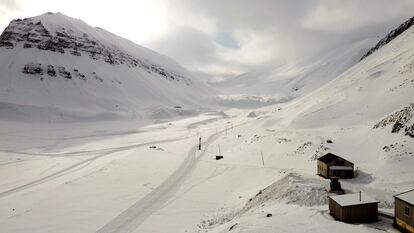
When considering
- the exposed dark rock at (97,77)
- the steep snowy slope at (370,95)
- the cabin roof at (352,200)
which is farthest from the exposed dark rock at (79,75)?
the cabin roof at (352,200)

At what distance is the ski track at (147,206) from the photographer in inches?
1347

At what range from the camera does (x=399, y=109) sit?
52312 millimetres

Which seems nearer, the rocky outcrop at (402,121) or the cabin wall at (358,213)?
the cabin wall at (358,213)

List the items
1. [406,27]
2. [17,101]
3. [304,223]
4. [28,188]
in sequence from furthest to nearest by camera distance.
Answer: [17,101]
[406,27]
[28,188]
[304,223]

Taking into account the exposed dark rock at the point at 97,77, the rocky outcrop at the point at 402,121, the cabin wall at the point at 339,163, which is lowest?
the cabin wall at the point at 339,163

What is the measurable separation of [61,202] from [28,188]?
8799 mm

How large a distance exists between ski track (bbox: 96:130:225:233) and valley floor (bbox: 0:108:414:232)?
0.09m

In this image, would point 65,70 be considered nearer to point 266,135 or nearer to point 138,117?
point 138,117

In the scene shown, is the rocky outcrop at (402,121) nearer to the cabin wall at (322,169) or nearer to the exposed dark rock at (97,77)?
the cabin wall at (322,169)

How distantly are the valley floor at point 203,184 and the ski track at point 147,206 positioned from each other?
0.30 feet

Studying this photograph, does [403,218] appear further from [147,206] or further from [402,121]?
[402,121]

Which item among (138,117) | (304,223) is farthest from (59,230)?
(138,117)

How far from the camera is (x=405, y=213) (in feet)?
82.8

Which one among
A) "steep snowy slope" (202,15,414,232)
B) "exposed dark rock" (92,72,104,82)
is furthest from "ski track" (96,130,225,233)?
"exposed dark rock" (92,72,104,82)
